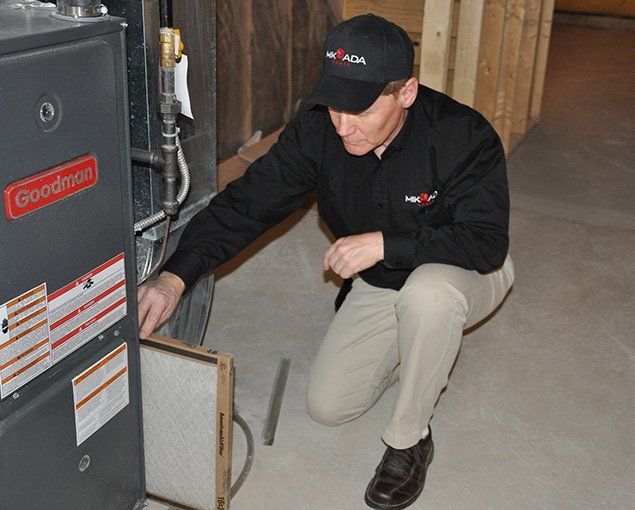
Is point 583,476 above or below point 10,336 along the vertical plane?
below

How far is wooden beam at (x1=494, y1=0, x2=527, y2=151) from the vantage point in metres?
3.70

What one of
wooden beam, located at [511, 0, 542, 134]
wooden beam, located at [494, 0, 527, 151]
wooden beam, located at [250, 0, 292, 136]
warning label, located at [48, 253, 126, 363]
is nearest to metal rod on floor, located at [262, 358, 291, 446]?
warning label, located at [48, 253, 126, 363]

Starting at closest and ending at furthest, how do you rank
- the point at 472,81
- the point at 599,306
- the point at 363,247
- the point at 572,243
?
the point at 363,247, the point at 599,306, the point at 572,243, the point at 472,81

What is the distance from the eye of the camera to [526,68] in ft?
13.5

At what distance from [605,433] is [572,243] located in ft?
3.61

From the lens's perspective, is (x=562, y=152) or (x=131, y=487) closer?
(x=131, y=487)

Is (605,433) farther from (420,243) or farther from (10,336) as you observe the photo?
(10,336)

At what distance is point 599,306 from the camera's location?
8.69 ft

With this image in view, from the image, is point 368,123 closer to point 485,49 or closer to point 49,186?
point 49,186

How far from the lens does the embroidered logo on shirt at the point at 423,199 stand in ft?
6.15

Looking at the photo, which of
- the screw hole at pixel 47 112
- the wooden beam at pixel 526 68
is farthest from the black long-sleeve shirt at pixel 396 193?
the wooden beam at pixel 526 68

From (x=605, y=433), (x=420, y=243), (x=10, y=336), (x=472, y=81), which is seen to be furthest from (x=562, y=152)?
(x=10, y=336)

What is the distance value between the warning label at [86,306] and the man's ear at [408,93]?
64 cm

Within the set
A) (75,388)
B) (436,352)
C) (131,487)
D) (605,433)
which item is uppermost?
(75,388)
